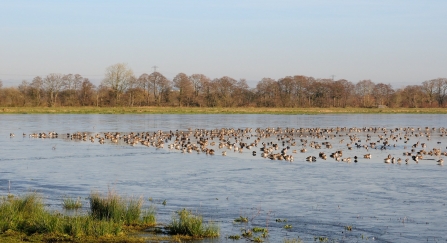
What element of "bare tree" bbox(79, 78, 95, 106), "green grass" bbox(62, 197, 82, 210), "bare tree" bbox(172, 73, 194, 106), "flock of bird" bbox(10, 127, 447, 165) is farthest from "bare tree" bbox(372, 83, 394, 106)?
"green grass" bbox(62, 197, 82, 210)

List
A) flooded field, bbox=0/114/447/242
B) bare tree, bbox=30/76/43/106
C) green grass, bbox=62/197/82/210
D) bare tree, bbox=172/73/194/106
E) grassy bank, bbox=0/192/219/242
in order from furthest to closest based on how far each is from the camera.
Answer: bare tree, bbox=172/73/194/106 → bare tree, bbox=30/76/43/106 → green grass, bbox=62/197/82/210 → flooded field, bbox=0/114/447/242 → grassy bank, bbox=0/192/219/242

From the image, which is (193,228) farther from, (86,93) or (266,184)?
(86,93)

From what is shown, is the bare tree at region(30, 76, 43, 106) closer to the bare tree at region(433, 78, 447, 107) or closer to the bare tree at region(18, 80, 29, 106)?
the bare tree at region(18, 80, 29, 106)

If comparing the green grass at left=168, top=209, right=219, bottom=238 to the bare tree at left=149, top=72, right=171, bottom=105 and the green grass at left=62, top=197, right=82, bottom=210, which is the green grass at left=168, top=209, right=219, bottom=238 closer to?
the green grass at left=62, top=197, right=82, bottom=210

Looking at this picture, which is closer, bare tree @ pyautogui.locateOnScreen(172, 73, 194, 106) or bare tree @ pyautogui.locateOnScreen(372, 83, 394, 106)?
bare tree @ pyautogui.locateOnScreen(172, 73, 194, 106)

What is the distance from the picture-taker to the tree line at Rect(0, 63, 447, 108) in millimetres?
98312

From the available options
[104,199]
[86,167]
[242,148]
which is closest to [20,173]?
[86,167]

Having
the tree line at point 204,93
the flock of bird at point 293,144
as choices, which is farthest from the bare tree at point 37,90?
the flock of bird at point 293,144

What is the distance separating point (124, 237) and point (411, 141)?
29277 mm

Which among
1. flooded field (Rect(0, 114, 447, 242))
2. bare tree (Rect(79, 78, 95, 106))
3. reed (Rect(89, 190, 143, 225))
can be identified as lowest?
flooded field (Rect(0, 114, 447, 242))

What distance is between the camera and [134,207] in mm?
12773

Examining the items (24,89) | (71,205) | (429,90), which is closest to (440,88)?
(429,90)

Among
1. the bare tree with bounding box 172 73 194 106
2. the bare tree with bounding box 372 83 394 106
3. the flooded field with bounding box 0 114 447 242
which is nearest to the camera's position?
the flooded field with bounding box 0 114 447 242

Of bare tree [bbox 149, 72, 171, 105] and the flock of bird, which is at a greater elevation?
bare tree [bbox 149, 72, 171, 105]
